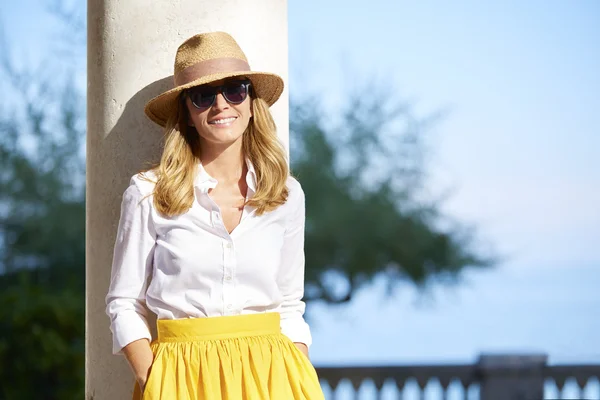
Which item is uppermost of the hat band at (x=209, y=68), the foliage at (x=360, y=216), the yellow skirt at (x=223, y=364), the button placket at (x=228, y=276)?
the foliage at (x=360, y=216)

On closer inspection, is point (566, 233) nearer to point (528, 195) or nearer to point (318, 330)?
point (528, 195)

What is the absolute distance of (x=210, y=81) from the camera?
1.70 metres

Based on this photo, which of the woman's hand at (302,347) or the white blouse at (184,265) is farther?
the woman's hand at (302,347)

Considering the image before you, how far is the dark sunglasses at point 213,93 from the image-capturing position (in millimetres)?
1725

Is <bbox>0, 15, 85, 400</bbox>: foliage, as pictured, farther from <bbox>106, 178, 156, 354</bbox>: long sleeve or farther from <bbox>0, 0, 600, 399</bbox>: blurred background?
<bbox>106, 178, 156, 354</bbox>: long sleeve

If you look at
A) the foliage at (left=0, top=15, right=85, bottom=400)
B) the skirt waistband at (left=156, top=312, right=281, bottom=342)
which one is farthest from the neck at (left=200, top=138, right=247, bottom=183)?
the foliage at (left=0, top=15, right=85, bottom=400)

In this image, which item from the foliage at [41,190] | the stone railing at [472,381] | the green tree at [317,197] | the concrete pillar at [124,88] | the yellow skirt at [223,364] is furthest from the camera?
the green tree at [317,197]

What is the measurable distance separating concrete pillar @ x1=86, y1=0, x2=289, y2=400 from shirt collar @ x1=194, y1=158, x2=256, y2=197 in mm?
213

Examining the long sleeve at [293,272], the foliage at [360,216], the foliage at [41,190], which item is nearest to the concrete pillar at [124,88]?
the long sleeve at [293,272]

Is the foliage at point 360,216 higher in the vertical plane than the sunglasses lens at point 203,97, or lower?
higher

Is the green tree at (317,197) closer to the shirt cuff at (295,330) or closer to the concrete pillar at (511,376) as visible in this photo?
the concrete pillar at (511,376)

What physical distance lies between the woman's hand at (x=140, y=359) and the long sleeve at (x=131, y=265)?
0.01m

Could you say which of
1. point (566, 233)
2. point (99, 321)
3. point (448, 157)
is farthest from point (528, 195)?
point (99, 321)

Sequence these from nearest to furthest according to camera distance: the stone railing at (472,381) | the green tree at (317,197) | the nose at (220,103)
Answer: the nose at (220,103) → the stone railing at (472,381) → the green tree at (317,197)
